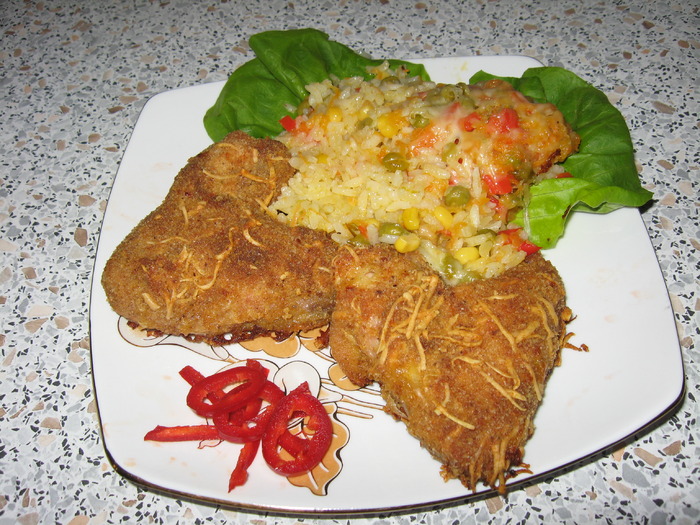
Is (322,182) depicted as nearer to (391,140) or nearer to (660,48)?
(391,140)

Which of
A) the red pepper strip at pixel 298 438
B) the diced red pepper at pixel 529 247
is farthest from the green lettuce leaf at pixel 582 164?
the red pepper strip at pixel 298 438

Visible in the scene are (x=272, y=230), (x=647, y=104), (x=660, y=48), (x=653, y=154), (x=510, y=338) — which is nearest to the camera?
(x=510, y=338)

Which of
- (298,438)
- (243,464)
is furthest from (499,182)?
(243,464)

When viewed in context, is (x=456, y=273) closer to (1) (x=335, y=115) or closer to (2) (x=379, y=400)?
(2) (x=379, y=400)

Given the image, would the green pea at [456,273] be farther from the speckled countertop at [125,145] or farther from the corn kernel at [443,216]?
the speckled countertop at [125,145]

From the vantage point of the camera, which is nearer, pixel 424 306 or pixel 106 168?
pixel 424 306

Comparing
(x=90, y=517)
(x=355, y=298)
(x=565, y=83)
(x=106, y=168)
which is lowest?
(x=90, y=517)

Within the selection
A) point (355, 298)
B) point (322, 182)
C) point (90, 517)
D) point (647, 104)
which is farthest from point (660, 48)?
point (90, 517)

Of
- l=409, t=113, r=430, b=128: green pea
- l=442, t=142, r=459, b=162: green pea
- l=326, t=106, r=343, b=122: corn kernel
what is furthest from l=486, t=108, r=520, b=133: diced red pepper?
l=326, t=106, r=343, b=122: corn kernel
